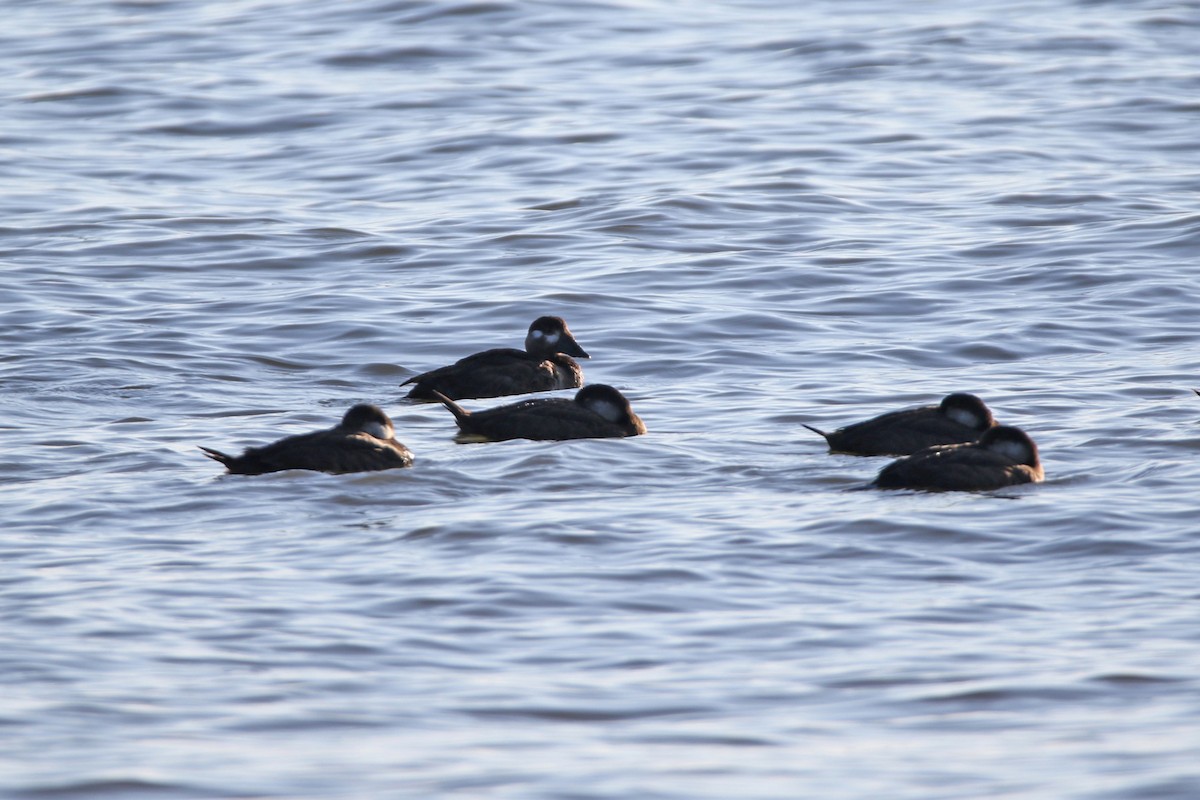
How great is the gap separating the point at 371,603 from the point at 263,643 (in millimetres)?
627

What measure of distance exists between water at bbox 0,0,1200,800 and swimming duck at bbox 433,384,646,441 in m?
0.16

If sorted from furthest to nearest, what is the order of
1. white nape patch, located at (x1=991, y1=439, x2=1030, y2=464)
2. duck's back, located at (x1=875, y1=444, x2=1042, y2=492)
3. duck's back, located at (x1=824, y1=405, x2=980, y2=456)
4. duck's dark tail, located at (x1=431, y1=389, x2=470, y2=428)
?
duck's dark tail, located at (x1=431, y1=389, x2=470, y2=428) → duck's back, located at (x1=824, y1=405, x2=980, y2=456) → white nape patch, located at (x1=991, y1=439, x2=1030, y2=464) → duck's back, located at (x1=875, y1=444, x2=1042, y2=492)

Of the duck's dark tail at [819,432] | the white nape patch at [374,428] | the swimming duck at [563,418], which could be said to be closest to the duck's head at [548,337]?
the swimming duck at [563,418]

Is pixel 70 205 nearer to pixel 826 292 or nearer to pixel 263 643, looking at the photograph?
pixel 826 292

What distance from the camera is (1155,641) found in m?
7.53

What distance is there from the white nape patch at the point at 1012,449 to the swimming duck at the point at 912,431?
0.56 m

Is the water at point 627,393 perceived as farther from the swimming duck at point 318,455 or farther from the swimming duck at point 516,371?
the swimming duck at point 516,371

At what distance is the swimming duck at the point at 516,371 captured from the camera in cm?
1258

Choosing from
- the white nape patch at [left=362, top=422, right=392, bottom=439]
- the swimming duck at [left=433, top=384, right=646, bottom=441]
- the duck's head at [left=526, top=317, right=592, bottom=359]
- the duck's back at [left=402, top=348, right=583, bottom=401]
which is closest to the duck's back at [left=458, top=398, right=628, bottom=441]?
the swimming duck at [left=433, top=384, right=646, bottom=441]

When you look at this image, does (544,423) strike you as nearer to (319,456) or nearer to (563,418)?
(563,418)

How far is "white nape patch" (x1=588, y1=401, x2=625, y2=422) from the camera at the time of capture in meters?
11.1

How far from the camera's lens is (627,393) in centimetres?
1303

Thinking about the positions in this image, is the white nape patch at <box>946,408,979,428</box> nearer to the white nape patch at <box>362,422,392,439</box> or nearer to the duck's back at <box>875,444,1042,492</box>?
the duck's back at <box>875,444,1042,492</box>

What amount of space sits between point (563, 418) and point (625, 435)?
38 centimetres
